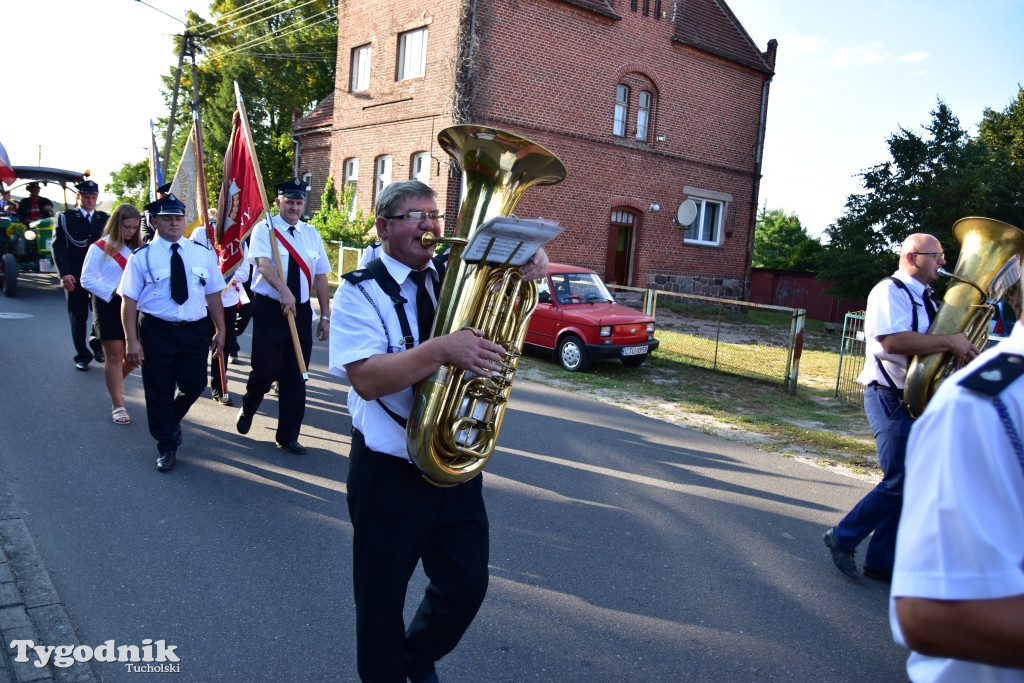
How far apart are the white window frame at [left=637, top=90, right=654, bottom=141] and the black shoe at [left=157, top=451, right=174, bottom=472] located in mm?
19285

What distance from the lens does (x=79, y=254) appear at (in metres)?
9.70

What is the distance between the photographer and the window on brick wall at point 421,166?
21016mm

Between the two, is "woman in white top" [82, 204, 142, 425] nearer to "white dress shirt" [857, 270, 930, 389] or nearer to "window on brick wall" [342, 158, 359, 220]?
"white dress shirt" [857, 270, 930, 389]

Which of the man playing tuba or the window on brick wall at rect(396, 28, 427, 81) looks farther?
the window on brick wall at rect(396, 28, 427, 81)

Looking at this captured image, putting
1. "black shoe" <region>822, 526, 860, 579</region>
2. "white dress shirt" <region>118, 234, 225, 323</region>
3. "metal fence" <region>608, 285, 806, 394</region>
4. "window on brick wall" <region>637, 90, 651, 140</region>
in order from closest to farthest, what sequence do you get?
"black shoe" <region>822, 526, 860, 579</region> → "white dress shirt" <region>118, 234, 225, 323</region> → "metal fence" <region>608, 285, 806, 394</region> → "window on brick wall" <region>637, 90, 651, 140</region>

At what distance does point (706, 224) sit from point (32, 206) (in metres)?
19.4

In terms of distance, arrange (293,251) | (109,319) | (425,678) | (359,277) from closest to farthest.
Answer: (359,277)
(425,678)
(293,251)
(109,319)

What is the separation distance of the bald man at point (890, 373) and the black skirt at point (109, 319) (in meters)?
6.47

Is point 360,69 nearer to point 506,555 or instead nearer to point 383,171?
point 383,171

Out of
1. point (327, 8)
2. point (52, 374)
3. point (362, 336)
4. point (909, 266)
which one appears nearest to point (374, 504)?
point (362, 336)

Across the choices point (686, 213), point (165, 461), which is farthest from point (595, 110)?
point (165, 461)

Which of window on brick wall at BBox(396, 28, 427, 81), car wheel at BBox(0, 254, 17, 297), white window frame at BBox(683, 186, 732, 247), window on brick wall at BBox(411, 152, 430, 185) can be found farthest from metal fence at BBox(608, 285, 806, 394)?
car wheel at BBox(0, 254, 17, 297)

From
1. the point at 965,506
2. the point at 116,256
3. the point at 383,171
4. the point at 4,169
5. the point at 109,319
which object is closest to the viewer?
the point at 965,506

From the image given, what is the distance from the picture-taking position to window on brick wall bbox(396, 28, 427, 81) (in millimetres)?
20781
